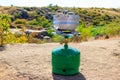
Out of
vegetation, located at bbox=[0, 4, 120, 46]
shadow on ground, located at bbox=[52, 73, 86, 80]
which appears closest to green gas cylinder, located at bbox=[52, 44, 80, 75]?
shadow on ground, located at bbox=[52, 73, 86, 80]

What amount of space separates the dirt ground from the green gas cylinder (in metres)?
0.13

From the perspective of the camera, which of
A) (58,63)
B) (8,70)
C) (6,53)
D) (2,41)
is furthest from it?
(2,41)

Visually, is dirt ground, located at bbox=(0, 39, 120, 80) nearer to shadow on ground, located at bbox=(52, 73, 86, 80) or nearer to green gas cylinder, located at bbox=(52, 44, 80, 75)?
shadow on ground, located at bbox=(52, 73, 86, 80)

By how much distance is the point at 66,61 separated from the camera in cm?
703

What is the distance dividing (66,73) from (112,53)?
300 centimetres

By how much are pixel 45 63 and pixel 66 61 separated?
1.34 meters

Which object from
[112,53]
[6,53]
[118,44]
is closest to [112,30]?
[118,44]

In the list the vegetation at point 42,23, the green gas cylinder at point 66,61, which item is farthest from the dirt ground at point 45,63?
the vegetation at point 42,23

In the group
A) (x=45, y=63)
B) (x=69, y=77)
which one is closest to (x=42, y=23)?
(x=45, y=63)

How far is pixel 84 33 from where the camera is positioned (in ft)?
50.2

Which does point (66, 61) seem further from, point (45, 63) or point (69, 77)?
point (45, 63)

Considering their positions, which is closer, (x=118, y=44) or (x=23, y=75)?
(x=23, y=75)

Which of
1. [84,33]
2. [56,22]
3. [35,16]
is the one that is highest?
[56,22]

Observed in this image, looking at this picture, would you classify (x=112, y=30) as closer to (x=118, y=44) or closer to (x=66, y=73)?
(x=118, y=44)
